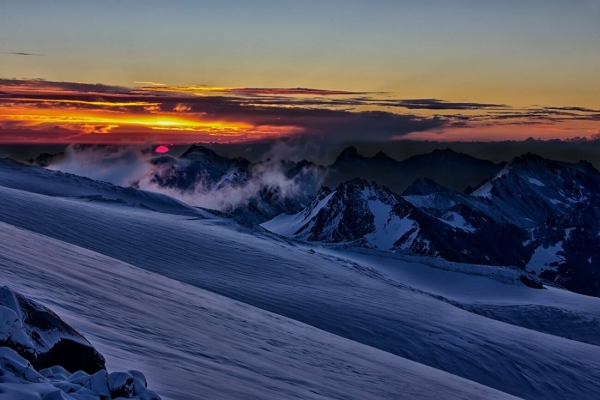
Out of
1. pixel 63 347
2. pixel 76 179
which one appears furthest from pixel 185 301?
pixel 76 179

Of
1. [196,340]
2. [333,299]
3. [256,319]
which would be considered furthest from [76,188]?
[196,340]


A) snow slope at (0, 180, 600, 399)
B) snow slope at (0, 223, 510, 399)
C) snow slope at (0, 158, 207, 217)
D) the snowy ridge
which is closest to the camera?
snow slope at (0, 223, 510, 399)

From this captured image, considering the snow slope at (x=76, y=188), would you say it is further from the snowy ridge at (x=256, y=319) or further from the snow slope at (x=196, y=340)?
the snow slope at (x=196, y=340)

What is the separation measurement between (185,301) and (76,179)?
43339mm

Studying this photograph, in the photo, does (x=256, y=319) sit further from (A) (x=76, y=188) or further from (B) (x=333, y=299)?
(A) (x=76, y=188)

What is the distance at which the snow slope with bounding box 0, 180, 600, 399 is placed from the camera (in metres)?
23.3

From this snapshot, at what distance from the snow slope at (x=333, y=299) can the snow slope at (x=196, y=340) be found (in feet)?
3.03

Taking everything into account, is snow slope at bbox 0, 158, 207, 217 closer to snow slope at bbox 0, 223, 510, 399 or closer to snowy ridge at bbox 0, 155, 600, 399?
snowy ridge at bbox 0, 155, 600, 399

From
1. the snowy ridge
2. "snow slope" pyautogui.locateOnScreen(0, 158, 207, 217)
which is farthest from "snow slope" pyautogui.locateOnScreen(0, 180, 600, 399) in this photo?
"snow slope" pyautogui.locateOnScreen(0, 158, 207, 217)

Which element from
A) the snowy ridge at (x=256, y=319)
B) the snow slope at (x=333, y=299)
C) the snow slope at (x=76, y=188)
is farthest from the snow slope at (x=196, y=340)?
the snow slope at (x=76, y=188)

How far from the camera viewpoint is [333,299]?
2720cm

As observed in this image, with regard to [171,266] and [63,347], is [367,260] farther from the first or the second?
[63,347]

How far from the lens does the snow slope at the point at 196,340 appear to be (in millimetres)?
9742

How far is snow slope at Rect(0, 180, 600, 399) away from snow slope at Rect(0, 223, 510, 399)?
3.03ft
